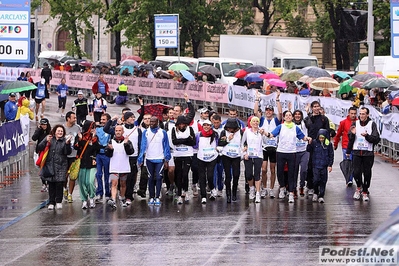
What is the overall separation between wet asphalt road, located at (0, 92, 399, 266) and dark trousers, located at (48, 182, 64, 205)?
0.74 feet

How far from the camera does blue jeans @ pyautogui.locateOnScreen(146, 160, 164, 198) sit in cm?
1734

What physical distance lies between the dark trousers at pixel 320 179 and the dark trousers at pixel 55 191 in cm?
434

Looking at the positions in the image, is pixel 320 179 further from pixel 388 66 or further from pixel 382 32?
pixel 382 32

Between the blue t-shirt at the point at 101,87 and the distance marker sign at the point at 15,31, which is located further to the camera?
the blue t-shirt at the point at 101,87

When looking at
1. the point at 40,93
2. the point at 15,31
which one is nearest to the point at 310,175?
the point at 15,31

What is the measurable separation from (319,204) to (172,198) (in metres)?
2.66

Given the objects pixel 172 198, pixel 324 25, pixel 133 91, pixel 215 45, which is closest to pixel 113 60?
pixel 215 45

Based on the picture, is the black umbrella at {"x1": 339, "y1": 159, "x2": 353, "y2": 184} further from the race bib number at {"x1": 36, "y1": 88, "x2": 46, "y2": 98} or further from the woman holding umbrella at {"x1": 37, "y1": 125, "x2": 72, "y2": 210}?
the race bib number at {"x1": 36, "y1": 88, "x2": 46, "y2": 98}

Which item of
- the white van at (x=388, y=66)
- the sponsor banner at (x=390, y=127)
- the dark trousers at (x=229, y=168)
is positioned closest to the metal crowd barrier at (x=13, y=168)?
the dark trousers at (x=229, y=168)

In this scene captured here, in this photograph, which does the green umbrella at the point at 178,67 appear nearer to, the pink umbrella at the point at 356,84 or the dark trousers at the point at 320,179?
the pink umbrella at the point at 356,84

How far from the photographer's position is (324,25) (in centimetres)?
6494

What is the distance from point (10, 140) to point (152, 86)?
23.3 m

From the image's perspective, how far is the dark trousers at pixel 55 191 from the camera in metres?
17.0

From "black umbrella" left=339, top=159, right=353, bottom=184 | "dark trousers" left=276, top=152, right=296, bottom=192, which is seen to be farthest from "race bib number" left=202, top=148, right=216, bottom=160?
"black umbrella" left=339, top=159, right=353, bottom=184
